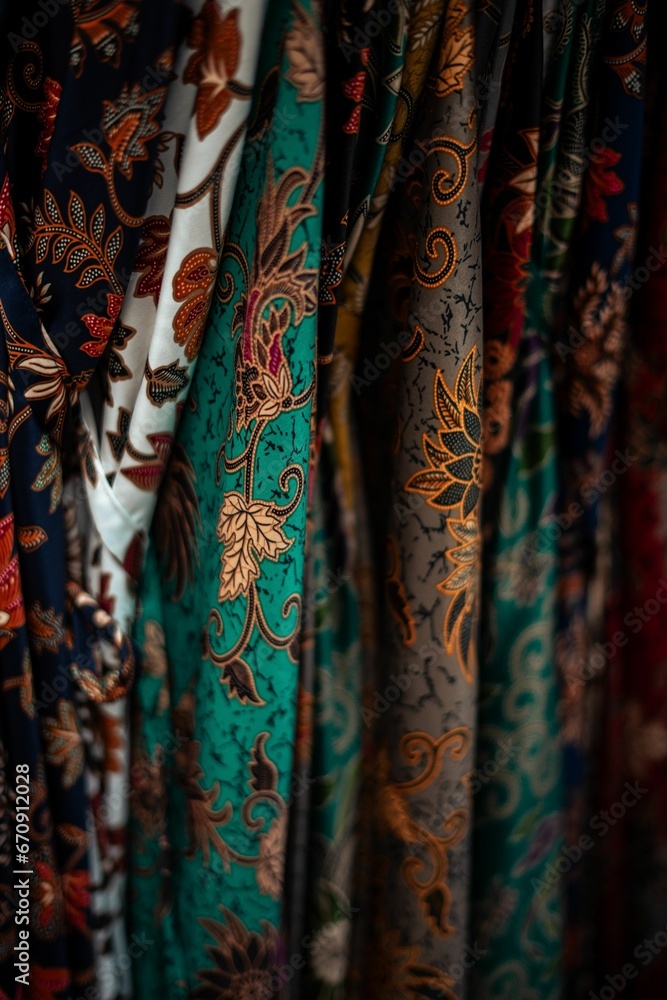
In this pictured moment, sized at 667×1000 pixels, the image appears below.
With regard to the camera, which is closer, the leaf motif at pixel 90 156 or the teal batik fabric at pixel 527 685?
the leaf motif at pixel 90 156

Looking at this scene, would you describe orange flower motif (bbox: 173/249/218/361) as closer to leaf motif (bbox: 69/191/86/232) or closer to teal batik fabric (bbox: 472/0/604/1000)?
leaf motif (bbox: 69/191/86/232)

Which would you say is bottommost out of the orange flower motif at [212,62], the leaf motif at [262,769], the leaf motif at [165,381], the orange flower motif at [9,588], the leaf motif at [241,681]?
the leaf motif at [262,769]

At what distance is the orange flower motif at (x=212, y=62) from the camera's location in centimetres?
39

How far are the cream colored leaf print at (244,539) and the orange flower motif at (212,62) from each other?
25 cm

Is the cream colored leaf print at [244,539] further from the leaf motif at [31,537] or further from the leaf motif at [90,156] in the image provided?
the leaf motif at [90,156]

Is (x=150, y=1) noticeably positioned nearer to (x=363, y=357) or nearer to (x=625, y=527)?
(x=363, y=357)

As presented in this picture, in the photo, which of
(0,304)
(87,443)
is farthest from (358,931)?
(0,304)

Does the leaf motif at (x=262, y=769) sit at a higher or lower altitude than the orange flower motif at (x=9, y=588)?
lower

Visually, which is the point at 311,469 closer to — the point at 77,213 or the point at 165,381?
the point at 165,381

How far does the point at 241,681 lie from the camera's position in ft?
1.55

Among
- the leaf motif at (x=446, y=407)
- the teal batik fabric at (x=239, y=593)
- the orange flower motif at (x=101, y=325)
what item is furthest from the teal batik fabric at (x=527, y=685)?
the orange flower motif at (x=101, y=325)

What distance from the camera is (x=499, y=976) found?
62 cm

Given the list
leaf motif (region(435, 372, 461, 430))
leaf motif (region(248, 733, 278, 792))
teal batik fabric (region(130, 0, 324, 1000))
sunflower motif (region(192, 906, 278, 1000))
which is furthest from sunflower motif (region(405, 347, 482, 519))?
sunflower motif (region(192, 906, 278, 1000))

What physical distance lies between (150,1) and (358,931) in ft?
2.55
